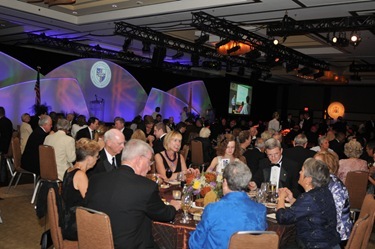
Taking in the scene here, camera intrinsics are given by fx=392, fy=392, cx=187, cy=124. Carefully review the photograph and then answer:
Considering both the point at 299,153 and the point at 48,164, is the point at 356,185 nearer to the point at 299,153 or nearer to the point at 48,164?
the point at 299,153

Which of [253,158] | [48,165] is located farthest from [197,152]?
[48,165]

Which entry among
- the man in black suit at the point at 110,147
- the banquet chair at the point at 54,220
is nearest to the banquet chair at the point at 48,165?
the man in black suit at the point at 110,147

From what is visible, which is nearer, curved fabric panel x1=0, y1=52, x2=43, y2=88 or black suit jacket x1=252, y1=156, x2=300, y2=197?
black suit jacket x1=252, y1=156, x2=300, y2=197

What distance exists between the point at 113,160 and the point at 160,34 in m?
6.54

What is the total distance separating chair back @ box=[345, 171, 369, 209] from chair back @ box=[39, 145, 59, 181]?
3988 millimetres

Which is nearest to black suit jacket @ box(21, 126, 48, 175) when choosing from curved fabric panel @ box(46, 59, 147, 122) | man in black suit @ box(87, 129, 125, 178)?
man in black suit @ box(87, 129, 125, 178)

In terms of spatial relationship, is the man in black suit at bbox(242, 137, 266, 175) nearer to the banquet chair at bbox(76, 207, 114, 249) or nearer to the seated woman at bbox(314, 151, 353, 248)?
the seated woman at bbox(314, 151, 353, 248)

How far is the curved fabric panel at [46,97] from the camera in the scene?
473 inches

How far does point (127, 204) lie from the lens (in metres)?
2.54

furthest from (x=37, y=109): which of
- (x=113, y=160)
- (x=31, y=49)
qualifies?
(x=113, y=160)

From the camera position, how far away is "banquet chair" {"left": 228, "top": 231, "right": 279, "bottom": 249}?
2240mm

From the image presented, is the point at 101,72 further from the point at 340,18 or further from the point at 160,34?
the point at 340,18

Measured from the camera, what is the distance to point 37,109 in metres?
12.2

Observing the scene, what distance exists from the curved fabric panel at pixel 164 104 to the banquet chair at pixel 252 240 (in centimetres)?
1456
